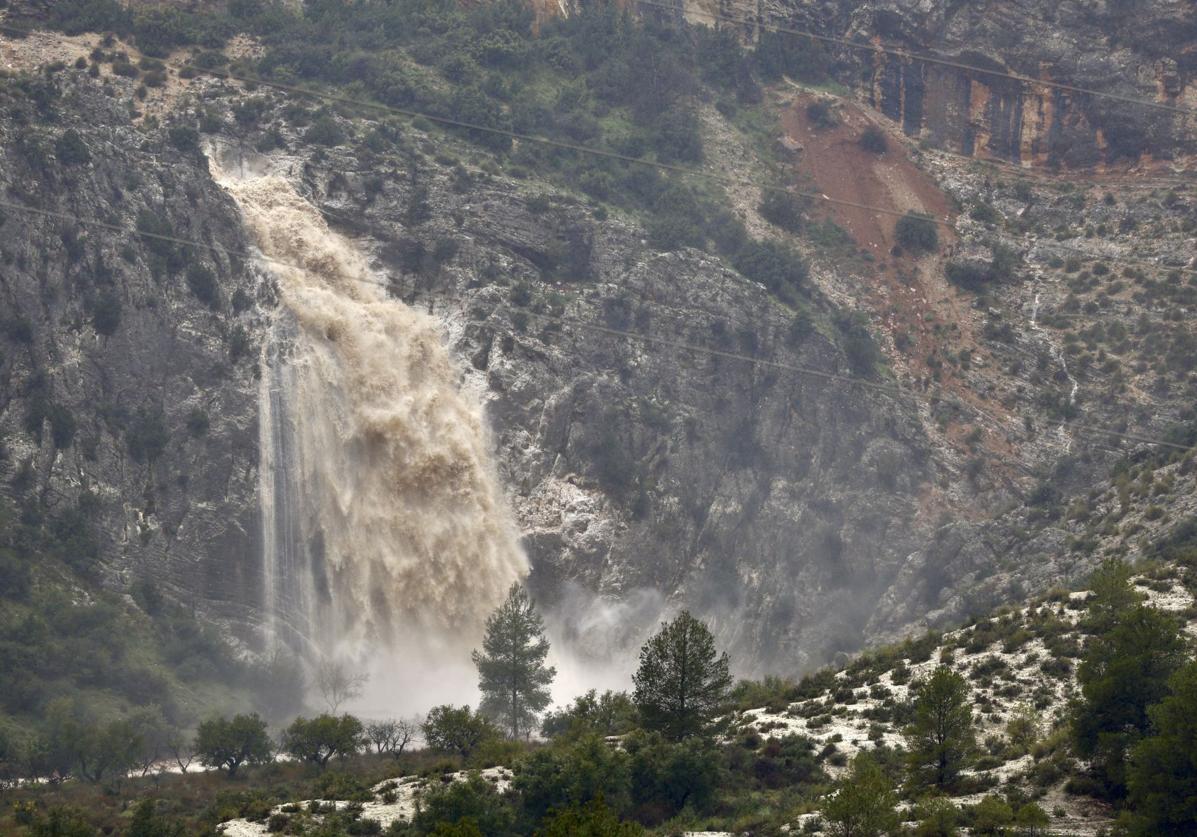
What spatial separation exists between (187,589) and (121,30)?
4734cm

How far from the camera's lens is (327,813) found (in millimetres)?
86375

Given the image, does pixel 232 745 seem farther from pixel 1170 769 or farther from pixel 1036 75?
pixel 1036 75

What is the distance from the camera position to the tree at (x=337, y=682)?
122 meters

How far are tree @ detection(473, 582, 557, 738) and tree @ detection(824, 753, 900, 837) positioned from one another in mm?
37023

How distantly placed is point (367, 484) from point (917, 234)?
1954 inches

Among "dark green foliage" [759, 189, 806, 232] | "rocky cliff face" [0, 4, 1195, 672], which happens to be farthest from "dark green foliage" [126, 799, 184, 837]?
"dark green foliage" [759, 189, 806, 232]

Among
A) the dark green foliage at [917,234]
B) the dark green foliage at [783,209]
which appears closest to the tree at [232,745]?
the dark green foliage at [783,209]

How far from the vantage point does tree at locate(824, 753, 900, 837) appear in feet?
249

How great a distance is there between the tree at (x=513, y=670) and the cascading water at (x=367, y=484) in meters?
11.0

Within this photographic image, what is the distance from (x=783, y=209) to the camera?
156000mm

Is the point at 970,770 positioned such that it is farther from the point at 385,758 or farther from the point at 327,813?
the point at 385,758

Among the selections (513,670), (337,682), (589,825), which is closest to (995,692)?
(589,825)

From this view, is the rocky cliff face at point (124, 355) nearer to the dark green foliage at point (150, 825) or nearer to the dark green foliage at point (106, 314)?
the dark green foliage at point (106, 314)

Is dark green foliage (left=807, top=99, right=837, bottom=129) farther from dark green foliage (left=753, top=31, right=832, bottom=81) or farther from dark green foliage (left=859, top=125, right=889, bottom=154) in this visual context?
dark green foliage (left=753, top=31, right=832, bottom=81)
